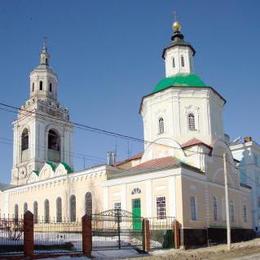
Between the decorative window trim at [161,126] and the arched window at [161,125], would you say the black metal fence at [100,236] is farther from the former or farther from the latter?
the arched window at [161,125]

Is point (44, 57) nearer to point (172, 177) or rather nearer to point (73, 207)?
point (73, 207)

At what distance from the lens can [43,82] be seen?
172ft

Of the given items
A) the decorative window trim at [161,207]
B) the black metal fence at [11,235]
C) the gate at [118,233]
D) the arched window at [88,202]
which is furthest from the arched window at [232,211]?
the black metal fence at [11,235]

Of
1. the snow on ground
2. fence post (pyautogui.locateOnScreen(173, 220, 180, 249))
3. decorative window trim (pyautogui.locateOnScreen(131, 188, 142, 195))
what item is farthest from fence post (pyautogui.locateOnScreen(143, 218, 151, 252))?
decorative window trim (pyautogui.locateOnScreen(131, 188, 142, 195))

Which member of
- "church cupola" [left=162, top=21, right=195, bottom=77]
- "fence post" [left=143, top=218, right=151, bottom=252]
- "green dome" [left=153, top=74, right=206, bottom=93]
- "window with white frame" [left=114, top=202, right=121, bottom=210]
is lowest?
"fence post" [left=143, top=218, right=151, bottom=252]

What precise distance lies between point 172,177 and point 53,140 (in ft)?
86.3

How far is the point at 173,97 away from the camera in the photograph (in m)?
34.3

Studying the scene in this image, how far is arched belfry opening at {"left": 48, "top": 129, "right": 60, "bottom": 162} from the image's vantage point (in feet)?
166

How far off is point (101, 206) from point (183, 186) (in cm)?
799

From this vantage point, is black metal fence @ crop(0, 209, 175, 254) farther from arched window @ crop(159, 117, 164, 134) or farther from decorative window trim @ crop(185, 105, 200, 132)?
decorative window trim @ crop(185, 105, 200, 132)

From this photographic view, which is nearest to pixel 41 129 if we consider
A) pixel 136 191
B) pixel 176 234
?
pixel 136 191

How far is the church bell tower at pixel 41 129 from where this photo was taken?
161 ft

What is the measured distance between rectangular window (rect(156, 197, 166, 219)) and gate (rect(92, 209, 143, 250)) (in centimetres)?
139

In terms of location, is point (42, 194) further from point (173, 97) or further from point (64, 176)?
point (173, 97)
